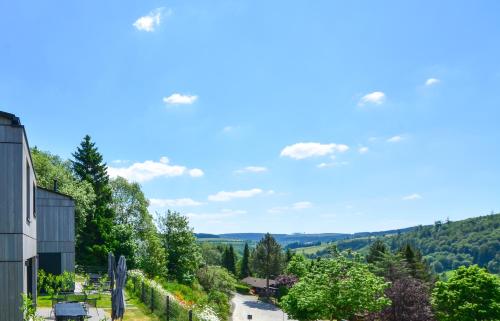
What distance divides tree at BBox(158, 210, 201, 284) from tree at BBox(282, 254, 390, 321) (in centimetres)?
1619

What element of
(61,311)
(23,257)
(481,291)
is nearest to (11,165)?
(23,257)

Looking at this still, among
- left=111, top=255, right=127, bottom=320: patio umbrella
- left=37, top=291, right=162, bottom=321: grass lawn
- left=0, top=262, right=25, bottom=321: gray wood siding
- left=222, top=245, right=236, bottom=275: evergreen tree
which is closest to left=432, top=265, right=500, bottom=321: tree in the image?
left=37, top=291, right=162, bottom=321: grass lawn

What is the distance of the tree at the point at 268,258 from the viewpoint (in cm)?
7950

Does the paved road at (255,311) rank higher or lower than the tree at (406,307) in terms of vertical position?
lower

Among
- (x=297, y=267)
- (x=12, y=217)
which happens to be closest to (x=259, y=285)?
(x=297, y=267)

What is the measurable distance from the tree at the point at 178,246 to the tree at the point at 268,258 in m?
32.7

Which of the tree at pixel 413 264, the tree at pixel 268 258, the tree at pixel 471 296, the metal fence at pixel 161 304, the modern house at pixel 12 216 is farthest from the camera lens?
the tree at pixel 268 258

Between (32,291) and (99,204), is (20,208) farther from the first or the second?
(99,204)

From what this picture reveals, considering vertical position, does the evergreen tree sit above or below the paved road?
above

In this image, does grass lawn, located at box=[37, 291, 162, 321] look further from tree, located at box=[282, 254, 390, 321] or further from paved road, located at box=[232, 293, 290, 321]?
paved road, located at box=[232, 293, 290, 321]

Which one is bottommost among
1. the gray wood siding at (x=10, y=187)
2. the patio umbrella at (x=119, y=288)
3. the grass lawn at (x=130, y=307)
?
the grass lawn at (x=130, y=307)

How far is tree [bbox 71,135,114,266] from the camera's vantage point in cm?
4269

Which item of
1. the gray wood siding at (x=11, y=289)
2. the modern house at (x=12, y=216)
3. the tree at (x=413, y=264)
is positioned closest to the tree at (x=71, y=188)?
the modern house at (x=12, y=216)

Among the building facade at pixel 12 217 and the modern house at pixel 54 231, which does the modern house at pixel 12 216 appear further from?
the modern house at pixel 54 231
